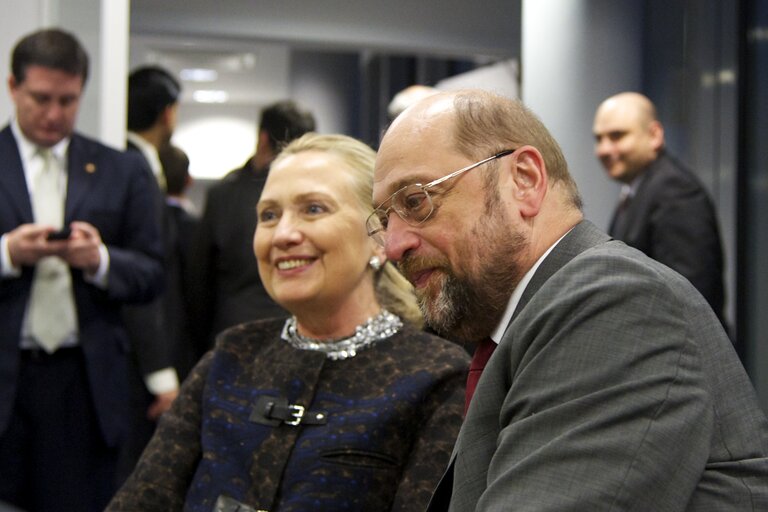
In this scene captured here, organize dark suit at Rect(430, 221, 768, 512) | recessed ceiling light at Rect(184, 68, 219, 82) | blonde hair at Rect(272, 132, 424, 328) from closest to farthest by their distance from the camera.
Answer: dark suit at Rect(430, 221, 768, 512)
blonde hair at Rect(272, 132, 424, 328)
recessed ceiling light at Rect(184, 68, 219, 82)

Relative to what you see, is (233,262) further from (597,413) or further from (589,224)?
(597,413)

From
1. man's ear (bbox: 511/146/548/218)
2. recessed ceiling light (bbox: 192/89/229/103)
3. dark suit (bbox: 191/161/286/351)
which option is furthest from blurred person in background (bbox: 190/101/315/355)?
recessed ceiling light (bbox: 192/89/229/103)

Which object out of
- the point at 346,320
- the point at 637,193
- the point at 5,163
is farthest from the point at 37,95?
the point at 637,193

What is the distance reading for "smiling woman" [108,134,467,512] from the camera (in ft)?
7.09

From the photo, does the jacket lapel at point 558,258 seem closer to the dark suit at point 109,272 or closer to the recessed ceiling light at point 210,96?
the dark suit at point 109,272

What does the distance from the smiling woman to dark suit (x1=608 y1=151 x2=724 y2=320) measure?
2.37 meters

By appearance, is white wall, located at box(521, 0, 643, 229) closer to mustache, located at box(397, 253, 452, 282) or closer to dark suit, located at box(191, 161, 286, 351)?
dark suit, located at box(191, 161, 286, 351)

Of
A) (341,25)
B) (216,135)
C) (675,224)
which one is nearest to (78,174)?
(675,224)

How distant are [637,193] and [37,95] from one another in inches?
97.9

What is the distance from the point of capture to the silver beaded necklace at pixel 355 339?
7.72 ft

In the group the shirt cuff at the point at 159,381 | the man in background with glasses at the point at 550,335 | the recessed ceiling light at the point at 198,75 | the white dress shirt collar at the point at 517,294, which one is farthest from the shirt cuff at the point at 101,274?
the recessed ceiling light at the point at 198,75

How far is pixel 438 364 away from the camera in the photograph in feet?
7.30

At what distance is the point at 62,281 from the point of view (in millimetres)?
3471

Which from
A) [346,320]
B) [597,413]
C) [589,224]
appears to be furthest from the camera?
[346,320]
